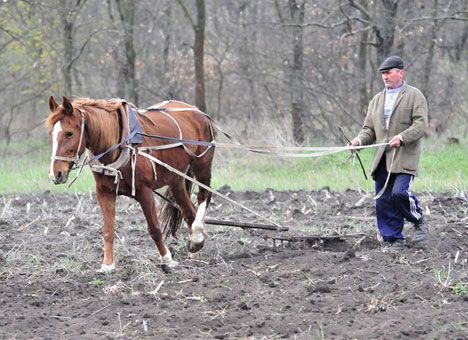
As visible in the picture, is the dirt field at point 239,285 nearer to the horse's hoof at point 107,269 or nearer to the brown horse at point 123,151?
the horse's hoof at point 107,269

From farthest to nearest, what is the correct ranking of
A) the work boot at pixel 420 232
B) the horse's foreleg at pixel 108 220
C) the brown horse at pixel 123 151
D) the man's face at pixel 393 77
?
1. the work boot at pixel 420 232
2. the man's face at pixel 393 77
3. the horse's foreleg at pixel 108 220
4. the brown horse at pixel 123 151

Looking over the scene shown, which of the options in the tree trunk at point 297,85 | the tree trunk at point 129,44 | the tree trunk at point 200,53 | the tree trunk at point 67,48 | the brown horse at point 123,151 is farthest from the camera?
the tree trunk at point 129,44

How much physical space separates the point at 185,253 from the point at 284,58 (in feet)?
50.2

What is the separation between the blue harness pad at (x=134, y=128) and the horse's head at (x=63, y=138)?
563mm

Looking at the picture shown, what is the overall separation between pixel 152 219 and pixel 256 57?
1733 centimetres

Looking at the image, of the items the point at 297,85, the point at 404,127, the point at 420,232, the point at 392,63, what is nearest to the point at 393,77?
the point at 392,63

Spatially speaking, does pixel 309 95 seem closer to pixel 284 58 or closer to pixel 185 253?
pixel 284 58

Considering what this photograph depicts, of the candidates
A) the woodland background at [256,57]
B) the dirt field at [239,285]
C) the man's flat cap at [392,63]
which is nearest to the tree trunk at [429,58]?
the woodland background at [256,57]

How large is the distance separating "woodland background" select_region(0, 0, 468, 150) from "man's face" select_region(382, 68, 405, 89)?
9.90 metres

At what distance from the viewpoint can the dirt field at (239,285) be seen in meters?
6.01

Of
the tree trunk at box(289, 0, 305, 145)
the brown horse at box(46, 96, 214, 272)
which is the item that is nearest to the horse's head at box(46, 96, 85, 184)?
the brown horse at box(46, 96, 214, 272)

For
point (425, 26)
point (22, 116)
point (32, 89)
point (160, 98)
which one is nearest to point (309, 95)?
point (425, 26)

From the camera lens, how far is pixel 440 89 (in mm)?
24000

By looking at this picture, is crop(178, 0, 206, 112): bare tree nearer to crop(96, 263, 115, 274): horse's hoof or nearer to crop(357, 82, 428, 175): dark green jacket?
crop(357, 82, 428, 175): dark green jacket
